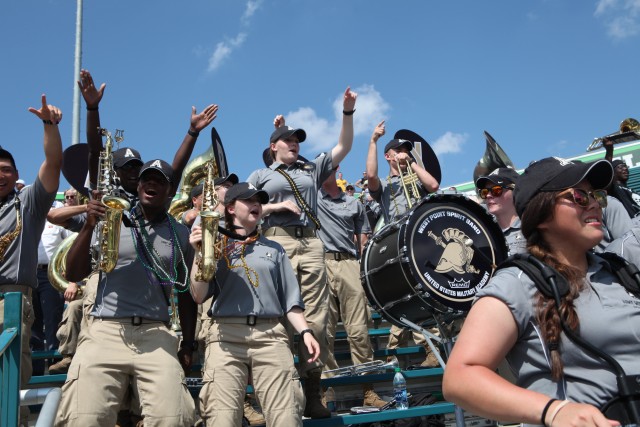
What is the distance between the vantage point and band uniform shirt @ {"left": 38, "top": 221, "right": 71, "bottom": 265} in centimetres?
790

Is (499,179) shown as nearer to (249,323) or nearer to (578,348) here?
(249,323)

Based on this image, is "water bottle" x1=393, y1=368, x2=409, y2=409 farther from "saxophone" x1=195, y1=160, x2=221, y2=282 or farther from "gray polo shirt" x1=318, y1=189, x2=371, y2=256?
"saxophone" x1=195, y1=160, x2=221, y2=282

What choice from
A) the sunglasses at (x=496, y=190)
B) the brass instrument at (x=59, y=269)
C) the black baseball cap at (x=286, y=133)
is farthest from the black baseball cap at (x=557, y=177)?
the brass instrument at (x=59, y=269)

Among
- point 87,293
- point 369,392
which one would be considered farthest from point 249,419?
point 87,293

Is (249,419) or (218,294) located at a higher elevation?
(218,294)

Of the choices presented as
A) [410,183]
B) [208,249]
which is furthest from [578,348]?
[410,183]

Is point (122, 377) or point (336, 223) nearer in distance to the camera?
point (122, 377)

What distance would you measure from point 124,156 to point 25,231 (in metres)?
0.85

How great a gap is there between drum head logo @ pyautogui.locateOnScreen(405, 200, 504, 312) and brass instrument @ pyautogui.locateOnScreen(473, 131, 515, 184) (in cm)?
360

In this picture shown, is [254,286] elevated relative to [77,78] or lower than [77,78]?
lower

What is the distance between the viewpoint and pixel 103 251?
397cm

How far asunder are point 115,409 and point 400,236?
221 centimetres

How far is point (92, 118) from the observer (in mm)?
4730

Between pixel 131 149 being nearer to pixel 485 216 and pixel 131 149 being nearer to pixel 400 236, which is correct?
pixel 400 236
